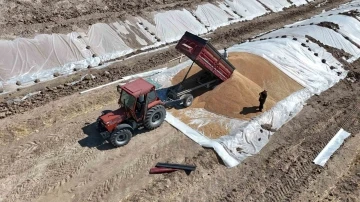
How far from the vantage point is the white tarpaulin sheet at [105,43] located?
19.2m

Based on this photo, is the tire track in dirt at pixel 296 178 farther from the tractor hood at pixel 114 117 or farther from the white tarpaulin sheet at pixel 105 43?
the white tarpaulin sheet at pixel 105 43

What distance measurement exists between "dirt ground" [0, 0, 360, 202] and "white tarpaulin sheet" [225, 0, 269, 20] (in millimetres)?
11946

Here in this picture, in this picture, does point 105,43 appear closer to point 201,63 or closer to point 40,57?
point 40,57

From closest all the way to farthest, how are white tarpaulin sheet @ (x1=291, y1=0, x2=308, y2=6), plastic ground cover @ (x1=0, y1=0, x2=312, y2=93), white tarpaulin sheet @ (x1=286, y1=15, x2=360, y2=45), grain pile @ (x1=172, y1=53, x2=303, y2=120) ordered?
grain pile @ (x1=172, y1=53, x2=303, y2=120) < plastic ground cover @ (x1=0, y1=0, x2=312, y2=93) < white tarpaulin sheet @ (x1=286, y1=15, x2=360, y2=45) < white tarpaulin sheet @ (x1=291, y1=0, x2=308, y2=6)

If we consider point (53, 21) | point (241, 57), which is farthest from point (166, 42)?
point (53, 21)

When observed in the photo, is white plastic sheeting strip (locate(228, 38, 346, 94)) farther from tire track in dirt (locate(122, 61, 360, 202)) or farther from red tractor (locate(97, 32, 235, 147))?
red tractor (locate(97, 32, 235, 147))

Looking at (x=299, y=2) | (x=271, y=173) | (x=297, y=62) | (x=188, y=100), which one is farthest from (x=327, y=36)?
(x=271, y=173)

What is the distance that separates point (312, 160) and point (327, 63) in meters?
7.92

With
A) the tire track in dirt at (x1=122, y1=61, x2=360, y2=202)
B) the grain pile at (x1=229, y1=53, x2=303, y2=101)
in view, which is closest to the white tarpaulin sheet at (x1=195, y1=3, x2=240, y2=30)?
the grain pile at (x1=229, y1=53, x2=303, y2=101)

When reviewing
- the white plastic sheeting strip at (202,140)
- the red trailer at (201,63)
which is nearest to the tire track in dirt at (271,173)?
the white plastic sheeting strip at (202,140)

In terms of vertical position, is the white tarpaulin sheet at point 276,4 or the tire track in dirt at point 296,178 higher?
the white tarpaulin sheet at point 276,4

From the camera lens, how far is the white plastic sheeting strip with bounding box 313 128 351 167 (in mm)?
12922

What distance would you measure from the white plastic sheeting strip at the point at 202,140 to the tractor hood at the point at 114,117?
7.48ft

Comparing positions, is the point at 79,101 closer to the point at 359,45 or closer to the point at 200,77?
the point at 200,77
